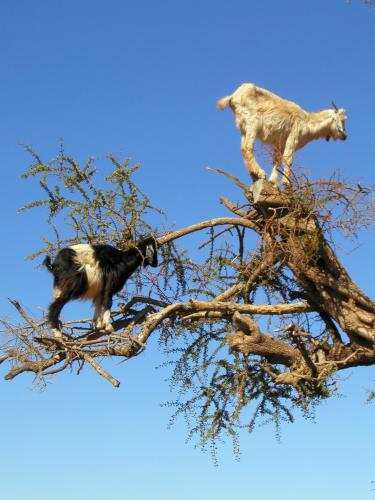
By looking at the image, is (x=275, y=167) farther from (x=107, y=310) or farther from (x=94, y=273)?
(x=107, y=310)

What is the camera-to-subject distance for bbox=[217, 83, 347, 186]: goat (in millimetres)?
9117

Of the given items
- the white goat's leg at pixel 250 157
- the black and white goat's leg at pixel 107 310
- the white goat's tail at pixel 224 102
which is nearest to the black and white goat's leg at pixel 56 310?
the black and white goat's leg at pixel 107 310

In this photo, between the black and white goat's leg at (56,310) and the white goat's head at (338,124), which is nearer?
the black and white goat's leg at (56,310)

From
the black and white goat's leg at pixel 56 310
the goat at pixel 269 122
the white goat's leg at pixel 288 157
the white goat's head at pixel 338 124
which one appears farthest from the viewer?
the white goat's head at pixel 338 124

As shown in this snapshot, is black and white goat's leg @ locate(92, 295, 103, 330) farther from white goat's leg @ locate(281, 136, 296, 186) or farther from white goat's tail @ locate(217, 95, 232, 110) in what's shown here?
white goat's tail @ locate(217, 95, 232, 110)

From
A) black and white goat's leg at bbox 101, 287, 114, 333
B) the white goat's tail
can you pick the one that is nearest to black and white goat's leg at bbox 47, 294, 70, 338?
black and white goat's leg at bbox 101, 287, 114, 333

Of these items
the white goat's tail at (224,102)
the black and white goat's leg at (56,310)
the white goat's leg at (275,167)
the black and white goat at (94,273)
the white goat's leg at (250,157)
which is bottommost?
the black and white goat's leg at (56,310)

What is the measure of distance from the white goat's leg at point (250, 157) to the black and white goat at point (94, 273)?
5.10 ft

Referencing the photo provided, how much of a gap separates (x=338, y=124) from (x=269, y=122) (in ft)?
3.96

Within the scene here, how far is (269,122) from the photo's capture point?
923cm

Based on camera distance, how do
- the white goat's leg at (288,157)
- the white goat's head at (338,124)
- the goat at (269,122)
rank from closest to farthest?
the white goat's leg at (288,157) < the goat at (269,122) < the white goat's head at (338,124)

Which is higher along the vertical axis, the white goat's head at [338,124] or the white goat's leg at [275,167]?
the white goat's head at [338,124]

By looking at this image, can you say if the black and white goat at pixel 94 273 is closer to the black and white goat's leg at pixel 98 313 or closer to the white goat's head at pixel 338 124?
the black and white goat's leg at pixel 98 313

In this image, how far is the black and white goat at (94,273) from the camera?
7.88 meters
